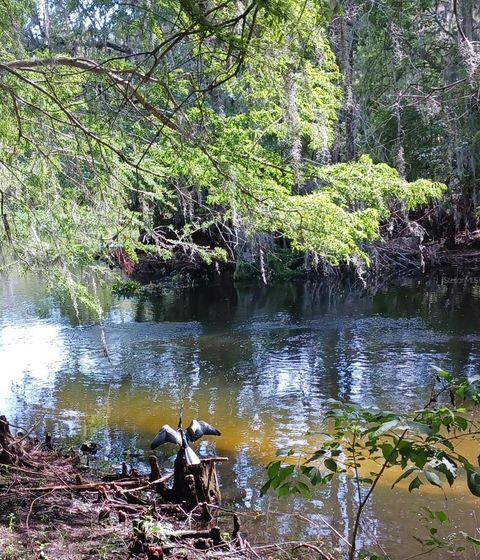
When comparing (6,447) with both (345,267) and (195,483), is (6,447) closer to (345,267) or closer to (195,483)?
(195,483)

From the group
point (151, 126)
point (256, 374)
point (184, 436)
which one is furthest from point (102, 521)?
point (256, 374)

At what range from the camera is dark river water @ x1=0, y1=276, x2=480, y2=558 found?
5406mm

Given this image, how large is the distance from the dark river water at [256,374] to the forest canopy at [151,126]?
6.68 feet

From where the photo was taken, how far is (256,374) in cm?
1005

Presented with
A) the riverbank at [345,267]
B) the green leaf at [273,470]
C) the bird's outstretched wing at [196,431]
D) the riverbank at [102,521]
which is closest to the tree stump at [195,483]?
the riverbank at [102,521]

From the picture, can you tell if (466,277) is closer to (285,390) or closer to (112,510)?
(285,390)

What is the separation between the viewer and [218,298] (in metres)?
18.0

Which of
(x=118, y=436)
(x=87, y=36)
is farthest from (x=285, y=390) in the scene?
(x=87, y=36)

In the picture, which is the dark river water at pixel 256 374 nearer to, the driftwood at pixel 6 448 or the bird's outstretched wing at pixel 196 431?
the bird's outstretched wing at pixel 196 431

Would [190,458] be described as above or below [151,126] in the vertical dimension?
below

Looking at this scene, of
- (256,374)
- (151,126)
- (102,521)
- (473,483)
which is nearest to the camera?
(473,483)

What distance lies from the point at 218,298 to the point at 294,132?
12.6 meters

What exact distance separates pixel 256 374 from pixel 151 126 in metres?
5.91

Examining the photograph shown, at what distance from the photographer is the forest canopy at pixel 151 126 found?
157 inches
